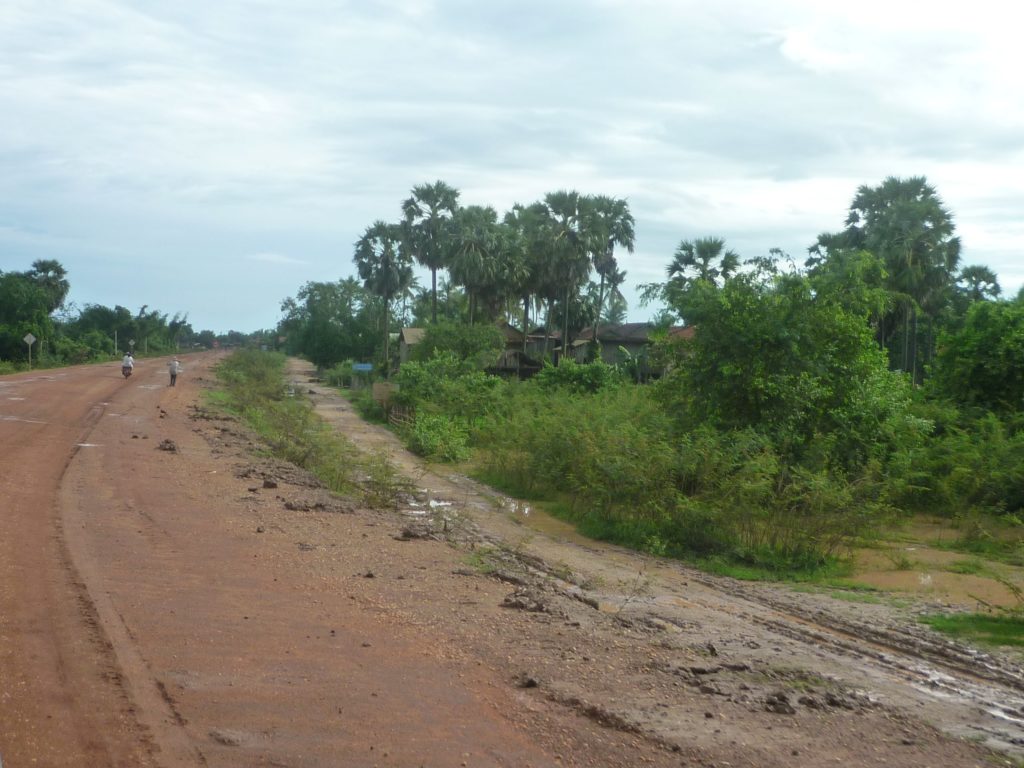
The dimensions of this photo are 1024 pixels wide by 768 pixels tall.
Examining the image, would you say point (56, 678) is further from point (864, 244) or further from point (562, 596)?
point (864, 244)

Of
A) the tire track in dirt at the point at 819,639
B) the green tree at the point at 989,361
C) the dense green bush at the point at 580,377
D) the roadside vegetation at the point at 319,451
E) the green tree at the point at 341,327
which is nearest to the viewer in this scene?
the tire track in dirt at the point at 819,639

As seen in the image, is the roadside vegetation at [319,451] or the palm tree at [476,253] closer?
the roadside vegetation at [319,451]

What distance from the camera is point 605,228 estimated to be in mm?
52656

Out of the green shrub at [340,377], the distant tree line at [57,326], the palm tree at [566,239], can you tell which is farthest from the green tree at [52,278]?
the palm tree at [566,239]

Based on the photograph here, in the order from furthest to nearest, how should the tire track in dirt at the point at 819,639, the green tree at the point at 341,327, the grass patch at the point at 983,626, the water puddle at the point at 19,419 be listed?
the green tree at the point at 341,327 → the water puddle at the point at 19,419 → the grass patch at the point at 983,626 → the tire track in dirt at the point at 819,639

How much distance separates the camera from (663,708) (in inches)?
259

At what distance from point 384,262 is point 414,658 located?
58871mm

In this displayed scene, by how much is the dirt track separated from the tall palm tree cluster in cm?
3927

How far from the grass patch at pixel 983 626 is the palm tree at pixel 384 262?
5532 cm

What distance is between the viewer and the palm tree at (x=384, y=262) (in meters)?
64.8

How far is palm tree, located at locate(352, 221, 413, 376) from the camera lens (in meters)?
64.8

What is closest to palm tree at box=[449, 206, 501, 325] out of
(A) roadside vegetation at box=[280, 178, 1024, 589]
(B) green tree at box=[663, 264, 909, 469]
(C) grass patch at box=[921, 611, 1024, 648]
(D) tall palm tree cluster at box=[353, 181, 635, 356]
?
(D) tall palm tree cluster at box=[353, 181, 635, 356]

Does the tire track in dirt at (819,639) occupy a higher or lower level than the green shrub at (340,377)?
lower

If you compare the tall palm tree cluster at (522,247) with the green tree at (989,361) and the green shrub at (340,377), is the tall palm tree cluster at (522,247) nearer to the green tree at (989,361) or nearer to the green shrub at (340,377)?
the green shrub at (340,377)
